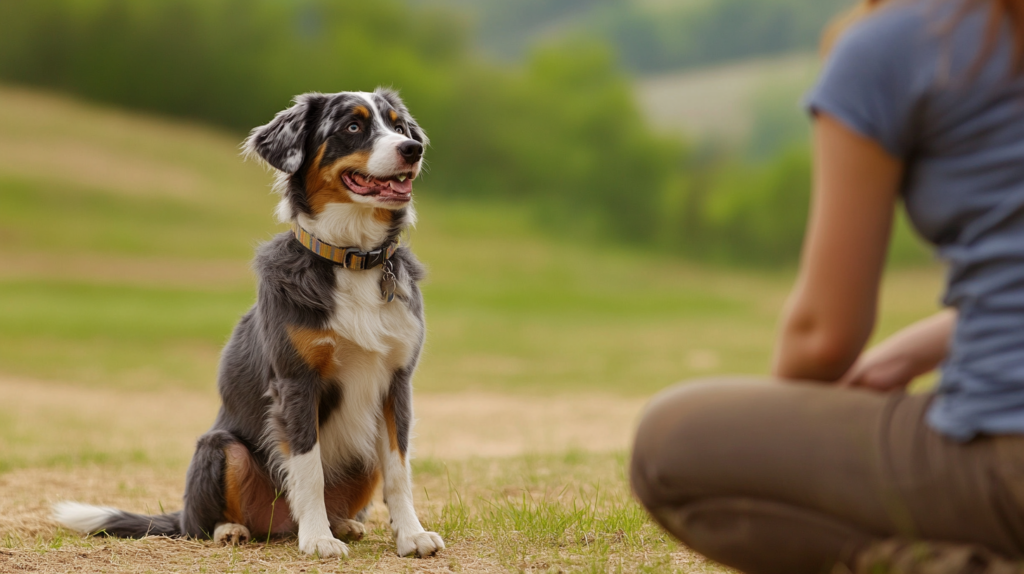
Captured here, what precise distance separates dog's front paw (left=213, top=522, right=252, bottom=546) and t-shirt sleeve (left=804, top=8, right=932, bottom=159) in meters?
2.57

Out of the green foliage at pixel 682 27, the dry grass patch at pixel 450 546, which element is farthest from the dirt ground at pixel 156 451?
the green foliage at pixel 682 27

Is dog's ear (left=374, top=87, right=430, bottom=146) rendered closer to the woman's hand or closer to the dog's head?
the dog's head

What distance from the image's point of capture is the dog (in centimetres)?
310

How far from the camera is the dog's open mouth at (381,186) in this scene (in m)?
3.32

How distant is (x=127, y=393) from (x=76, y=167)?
39.6 feet

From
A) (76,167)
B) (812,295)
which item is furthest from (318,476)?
(76,167)

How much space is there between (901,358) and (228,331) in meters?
13.4

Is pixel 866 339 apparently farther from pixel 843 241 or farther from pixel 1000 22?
pixel 1000 22

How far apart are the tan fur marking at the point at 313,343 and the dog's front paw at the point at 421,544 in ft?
2.18

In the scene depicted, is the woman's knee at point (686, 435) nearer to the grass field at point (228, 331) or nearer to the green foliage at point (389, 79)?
the grass field at point (228, 331)

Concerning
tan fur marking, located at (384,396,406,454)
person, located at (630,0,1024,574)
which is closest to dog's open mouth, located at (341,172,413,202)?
tan fur marking, located at (384,396,406,454)

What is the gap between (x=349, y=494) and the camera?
3439 millimetres

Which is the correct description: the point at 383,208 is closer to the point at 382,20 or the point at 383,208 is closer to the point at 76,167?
the point at 76,167

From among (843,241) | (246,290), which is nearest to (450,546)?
(843,241)
